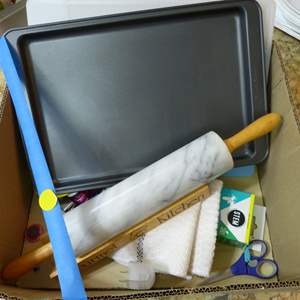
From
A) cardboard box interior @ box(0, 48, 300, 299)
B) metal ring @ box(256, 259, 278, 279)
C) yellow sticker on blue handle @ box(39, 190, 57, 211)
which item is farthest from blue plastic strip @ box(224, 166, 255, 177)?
yellow sticker on blue handle @ box(39, 190, 57, 211)

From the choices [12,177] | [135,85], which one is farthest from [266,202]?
[12,177]

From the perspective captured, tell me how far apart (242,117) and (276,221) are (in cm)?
17

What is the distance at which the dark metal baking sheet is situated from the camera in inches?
23.4

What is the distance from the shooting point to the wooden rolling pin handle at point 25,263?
54 cm

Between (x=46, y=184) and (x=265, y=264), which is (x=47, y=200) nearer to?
(x=46, y=184)

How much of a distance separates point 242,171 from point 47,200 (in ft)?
1.11

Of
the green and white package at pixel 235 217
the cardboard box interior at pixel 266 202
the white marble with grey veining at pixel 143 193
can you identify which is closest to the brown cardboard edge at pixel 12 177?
the cardboard box interior at pixel 266 202

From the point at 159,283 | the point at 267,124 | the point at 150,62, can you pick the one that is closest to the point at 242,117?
the point at 267,124

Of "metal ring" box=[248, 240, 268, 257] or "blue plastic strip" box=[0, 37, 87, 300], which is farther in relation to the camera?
"metal ring" box=[248, 240, 268, 257]

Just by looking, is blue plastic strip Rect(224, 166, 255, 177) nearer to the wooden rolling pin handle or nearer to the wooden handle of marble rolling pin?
the wooden handle of marble rolling pin

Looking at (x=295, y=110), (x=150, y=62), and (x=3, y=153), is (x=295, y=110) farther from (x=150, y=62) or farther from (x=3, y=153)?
(x=3, y=153)

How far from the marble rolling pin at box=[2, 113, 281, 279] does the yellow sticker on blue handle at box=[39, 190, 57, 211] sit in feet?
0.20

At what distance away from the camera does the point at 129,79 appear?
601 millimetres

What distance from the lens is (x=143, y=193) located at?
20.9 inches
